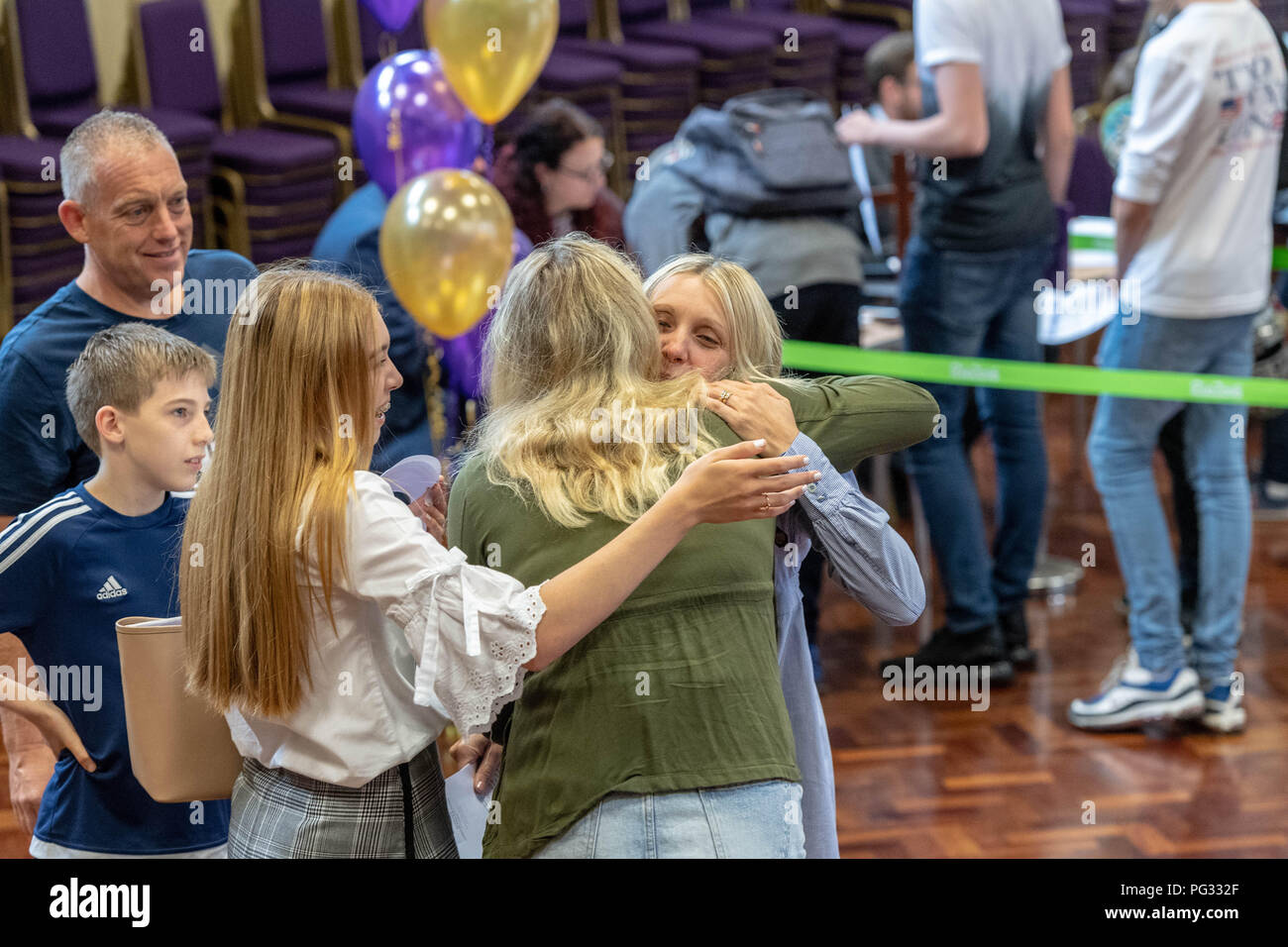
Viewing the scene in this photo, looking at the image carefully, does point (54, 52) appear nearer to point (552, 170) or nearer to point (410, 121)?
point (410, 121)

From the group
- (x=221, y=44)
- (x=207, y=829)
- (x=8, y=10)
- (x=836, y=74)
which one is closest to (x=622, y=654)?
(x=207, y=829)

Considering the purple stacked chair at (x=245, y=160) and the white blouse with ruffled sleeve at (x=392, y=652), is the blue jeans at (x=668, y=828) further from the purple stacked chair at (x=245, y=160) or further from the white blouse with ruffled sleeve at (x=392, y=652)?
the purple stacked chair at (x=245, y=160)

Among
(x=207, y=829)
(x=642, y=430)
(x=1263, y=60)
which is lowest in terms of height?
(x=207, y=829)

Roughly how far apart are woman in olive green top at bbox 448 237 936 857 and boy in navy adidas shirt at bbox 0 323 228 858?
0.50 meters

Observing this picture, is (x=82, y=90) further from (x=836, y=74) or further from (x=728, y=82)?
(x=836, y=74)

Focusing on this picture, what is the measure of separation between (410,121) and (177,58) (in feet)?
8.39

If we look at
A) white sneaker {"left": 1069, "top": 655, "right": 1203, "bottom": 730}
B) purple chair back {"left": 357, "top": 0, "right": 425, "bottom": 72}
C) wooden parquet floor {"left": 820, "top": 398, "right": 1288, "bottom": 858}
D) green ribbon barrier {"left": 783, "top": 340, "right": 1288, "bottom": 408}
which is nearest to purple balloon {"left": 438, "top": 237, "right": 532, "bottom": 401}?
green ribbon barrier {"left": 783, "top": 340, "right": 1288, "bottom": 408}

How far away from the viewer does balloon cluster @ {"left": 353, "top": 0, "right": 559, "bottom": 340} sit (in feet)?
10.7

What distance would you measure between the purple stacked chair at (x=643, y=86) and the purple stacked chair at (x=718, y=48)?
7cm

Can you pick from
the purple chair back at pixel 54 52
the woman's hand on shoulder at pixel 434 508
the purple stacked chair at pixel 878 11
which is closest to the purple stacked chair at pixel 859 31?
the purple stacked chair at pixel 878 11

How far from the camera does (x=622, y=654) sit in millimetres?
1551

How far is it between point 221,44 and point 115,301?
4.36 meters

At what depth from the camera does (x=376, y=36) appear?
21.0 feet

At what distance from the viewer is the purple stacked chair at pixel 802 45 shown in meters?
7.01
